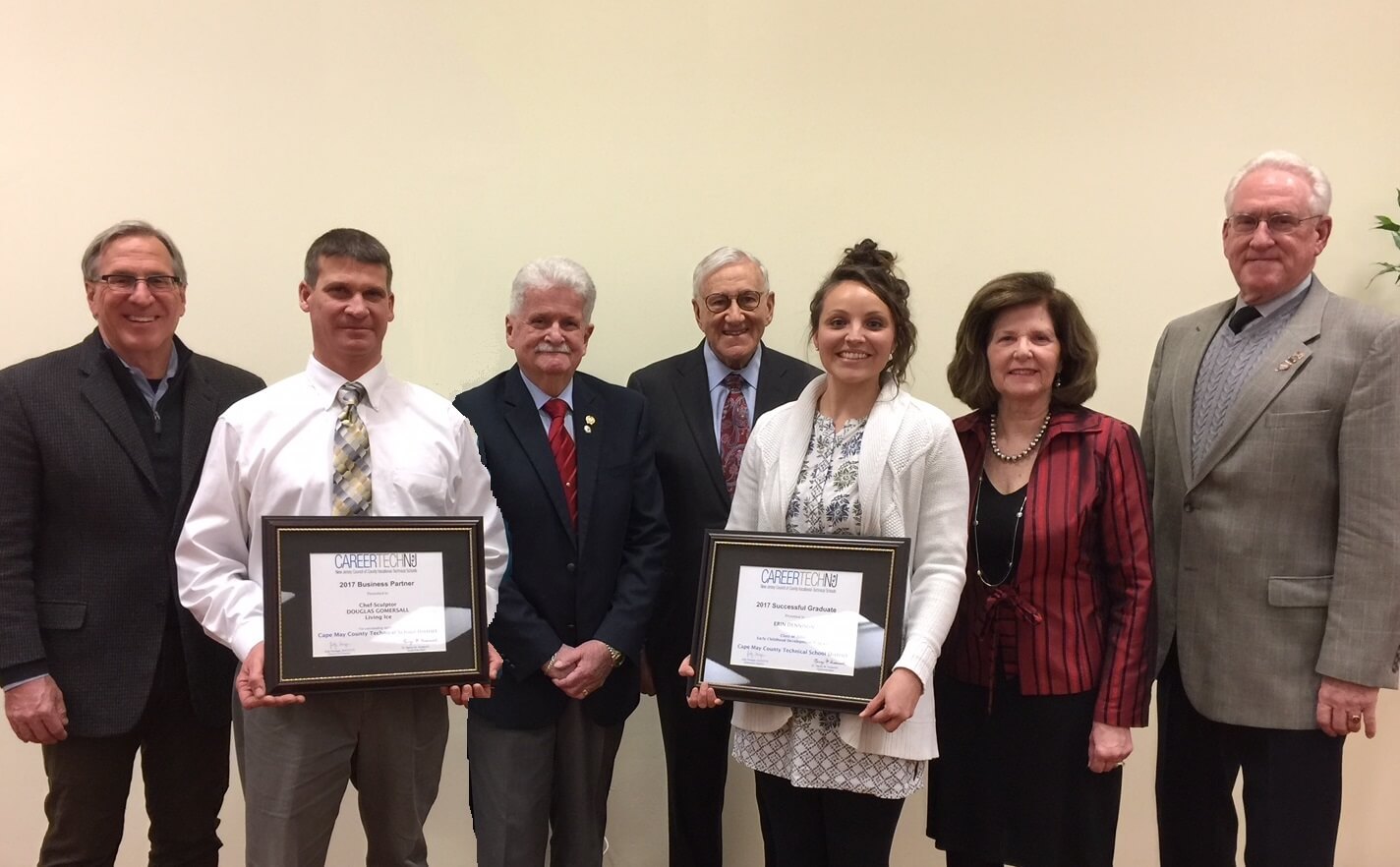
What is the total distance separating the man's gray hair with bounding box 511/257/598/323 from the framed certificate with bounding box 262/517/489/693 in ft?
2.25

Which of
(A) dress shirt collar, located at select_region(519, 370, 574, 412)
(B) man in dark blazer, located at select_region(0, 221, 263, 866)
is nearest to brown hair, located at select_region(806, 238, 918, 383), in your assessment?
(A) dress shirt collar, located at select_region(519, 370, 574, 412)

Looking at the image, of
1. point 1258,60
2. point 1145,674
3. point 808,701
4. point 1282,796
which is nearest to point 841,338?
point 808,701

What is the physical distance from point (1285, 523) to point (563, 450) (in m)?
1.78

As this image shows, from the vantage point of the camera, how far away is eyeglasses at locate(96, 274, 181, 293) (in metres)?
2.21

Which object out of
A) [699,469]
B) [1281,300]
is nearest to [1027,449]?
[1281,300]

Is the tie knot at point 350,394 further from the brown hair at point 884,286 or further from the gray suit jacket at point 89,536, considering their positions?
the brown hair at point 884,286

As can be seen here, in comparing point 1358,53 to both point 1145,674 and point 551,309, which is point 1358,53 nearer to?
point 1145,674

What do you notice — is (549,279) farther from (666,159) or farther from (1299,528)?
(1299,528)

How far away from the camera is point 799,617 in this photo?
182cm

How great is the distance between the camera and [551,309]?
7.41 ft

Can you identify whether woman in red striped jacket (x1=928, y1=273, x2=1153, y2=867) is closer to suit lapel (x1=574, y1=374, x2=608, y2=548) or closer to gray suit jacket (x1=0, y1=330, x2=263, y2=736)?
suit lapel (x1=574, y1=374, x2=608, y2=548)

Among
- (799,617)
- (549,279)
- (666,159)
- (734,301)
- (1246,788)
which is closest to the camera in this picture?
(799,617)

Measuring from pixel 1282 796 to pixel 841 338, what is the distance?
153 centimetres

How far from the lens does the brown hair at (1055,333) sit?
206 cm
